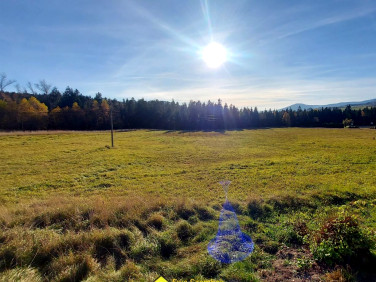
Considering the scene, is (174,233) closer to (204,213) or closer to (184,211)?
(184,211)

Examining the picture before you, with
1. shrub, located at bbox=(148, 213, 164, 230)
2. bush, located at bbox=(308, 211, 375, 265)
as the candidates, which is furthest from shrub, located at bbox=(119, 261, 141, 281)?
bush, located at bbox=(308, 211, 375, 265)

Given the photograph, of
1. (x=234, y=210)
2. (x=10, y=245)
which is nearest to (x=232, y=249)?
(x=234, y=210)

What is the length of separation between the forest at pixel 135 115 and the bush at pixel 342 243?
5329cm

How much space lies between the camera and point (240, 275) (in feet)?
11.7

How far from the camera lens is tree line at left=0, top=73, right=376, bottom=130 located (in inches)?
2041

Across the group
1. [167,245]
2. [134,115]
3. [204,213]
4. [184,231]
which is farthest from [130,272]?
[134,115]

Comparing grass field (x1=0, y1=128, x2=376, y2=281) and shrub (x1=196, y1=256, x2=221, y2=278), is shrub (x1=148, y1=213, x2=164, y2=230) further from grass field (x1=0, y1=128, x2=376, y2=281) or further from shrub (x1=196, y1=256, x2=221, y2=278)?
shrub (x1=196, y1=256, x2=221, y2=278)

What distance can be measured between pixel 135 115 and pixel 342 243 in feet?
252

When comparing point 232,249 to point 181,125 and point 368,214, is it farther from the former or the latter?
point 181,125

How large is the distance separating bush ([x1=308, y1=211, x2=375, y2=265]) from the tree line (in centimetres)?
5728

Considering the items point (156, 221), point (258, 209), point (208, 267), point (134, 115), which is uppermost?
point (134, 115)

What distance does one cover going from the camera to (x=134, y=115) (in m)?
75.7

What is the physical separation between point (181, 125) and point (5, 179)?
214ft

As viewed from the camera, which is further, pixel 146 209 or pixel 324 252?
pixel 146 209
